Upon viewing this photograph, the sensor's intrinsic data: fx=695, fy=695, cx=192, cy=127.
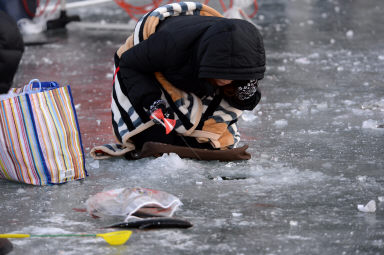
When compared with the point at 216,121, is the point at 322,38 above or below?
below

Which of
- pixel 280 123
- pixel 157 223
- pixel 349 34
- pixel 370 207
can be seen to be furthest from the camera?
pixel 349 34

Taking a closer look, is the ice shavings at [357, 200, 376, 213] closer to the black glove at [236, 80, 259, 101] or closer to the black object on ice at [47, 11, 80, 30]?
the black glove at [236, 80, 259, 101]

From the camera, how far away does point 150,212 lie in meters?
3.12

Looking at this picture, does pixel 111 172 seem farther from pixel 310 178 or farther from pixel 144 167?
pixel 310 178

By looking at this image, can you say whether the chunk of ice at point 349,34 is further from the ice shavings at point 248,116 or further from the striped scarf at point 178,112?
the striped scarf at point 178,112

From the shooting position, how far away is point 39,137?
352 cm

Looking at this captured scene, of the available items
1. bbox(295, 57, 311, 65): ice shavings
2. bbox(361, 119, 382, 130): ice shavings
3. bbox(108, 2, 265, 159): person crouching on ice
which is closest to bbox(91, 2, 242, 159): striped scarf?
bbox(108, 2, 265, 159): person crouching on ice

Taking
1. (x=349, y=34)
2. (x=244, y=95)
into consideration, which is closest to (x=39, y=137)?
(x=244, y=95)

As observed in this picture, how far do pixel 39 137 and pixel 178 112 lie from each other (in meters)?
0.81

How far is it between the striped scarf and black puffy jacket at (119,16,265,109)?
66mm

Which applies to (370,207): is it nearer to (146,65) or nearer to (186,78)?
(186,78)

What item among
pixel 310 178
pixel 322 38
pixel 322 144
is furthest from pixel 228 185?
pixel 322 38

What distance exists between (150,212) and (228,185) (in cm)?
60

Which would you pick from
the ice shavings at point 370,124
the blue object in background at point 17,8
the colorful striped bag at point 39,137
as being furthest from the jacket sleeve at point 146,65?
the blue object in background at point 17,8
